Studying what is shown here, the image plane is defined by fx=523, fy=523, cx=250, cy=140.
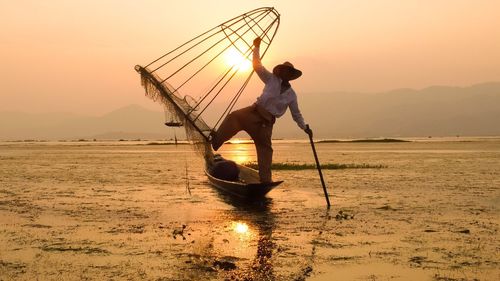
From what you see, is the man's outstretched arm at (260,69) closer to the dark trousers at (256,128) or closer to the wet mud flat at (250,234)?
the dark trousers at (256,128)

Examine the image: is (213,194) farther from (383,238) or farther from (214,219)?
(383,238)

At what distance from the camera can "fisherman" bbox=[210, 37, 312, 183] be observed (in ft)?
37.5

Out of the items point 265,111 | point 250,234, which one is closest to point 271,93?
point 265,111

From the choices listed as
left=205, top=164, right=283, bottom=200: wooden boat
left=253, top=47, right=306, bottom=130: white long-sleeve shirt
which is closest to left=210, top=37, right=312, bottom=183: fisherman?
left=253, top=47, right=306, bottom=130: white long-sleeve shirt

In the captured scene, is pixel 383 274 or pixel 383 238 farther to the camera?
pixel 383 238

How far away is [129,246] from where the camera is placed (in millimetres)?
8000

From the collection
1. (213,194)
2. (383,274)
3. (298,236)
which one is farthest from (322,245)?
(213,194)

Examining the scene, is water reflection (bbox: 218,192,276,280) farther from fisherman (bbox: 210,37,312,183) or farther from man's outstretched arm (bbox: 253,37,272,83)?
man's outstretched arm (bbox: 253,37,272,83)

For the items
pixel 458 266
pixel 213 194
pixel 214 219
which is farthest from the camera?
pixel 213 194

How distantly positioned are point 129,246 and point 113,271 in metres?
1.45

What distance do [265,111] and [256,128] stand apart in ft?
1.50

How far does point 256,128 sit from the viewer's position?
11844 mm

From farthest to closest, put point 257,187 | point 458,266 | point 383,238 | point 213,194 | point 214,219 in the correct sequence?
point 213,194 < point 257,187 < point 214,219 < point 383,238 < point 458,266

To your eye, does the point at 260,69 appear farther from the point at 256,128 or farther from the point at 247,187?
the point at 247,187
